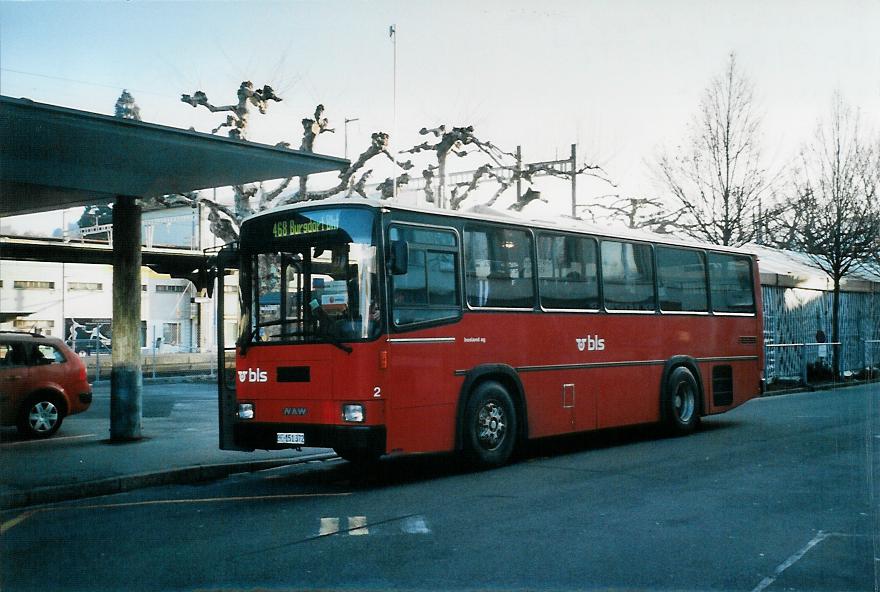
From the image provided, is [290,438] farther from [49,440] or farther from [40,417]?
[40,417]

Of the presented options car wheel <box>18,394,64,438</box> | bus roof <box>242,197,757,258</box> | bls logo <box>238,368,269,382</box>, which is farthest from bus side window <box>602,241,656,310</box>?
car wheel <box>18,394,64,438</box>

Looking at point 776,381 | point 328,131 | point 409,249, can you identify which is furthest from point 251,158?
point 776,381

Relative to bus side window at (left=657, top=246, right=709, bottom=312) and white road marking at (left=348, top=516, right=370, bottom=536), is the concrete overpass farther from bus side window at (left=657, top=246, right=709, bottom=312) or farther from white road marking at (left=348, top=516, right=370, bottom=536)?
bus side window at (left=657, top=246, right=709, bottom=312)

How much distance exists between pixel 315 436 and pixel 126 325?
528cm

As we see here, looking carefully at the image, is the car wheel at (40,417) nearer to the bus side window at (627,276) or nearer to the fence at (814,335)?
the bus side window at (627,276)

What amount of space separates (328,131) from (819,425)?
1823 centimetres

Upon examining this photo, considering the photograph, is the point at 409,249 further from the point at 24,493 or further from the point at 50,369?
the point at 50,369

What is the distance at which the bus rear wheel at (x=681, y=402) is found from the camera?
15484mm

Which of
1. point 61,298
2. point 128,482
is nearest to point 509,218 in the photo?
point 128,482

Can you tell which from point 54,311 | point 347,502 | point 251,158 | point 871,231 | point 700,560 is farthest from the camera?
point 54,311

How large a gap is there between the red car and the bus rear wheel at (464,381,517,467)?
7612 mm

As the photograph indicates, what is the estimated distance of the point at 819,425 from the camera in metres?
16.5

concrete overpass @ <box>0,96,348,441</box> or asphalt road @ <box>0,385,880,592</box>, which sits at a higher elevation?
concrete overpass @ <box>0,96,348,441</box>

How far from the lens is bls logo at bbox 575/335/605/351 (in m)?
13.7
